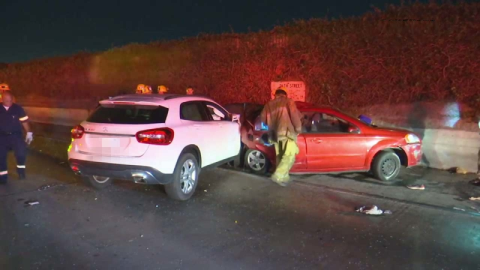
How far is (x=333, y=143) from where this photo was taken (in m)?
7.38

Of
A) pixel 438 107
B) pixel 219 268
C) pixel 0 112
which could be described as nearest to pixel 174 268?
pixel 219 268

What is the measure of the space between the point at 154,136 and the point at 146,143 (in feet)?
0.46

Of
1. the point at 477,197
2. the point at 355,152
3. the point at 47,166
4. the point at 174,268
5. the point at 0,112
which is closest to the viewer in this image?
the point at 174,268

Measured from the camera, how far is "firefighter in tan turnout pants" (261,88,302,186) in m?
6.93

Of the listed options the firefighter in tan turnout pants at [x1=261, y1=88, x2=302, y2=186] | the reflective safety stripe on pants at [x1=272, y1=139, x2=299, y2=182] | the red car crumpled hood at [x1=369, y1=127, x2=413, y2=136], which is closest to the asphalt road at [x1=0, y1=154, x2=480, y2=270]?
the reflective safety stripe on pants at [x1=272, y1=139, x2=299, y2=182]

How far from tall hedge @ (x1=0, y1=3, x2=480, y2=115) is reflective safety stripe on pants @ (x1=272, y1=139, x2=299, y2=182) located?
13.4 feet

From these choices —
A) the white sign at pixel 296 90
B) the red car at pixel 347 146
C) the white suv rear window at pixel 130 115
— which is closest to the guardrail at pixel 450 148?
the red car at pixel 347 146

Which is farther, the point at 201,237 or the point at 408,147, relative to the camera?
the point at 408,147

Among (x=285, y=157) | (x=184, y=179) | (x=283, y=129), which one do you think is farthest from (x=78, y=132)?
(x=285, y=157)

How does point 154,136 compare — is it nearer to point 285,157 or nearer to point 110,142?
point 110,142

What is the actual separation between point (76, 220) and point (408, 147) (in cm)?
576

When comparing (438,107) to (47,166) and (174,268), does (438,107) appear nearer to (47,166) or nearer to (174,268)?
(174,268)

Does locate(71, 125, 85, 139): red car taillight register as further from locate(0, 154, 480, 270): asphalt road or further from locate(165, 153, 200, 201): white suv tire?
locate(165, 153, 200, 201): white suv tire

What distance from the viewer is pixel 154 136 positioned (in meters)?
5.57
